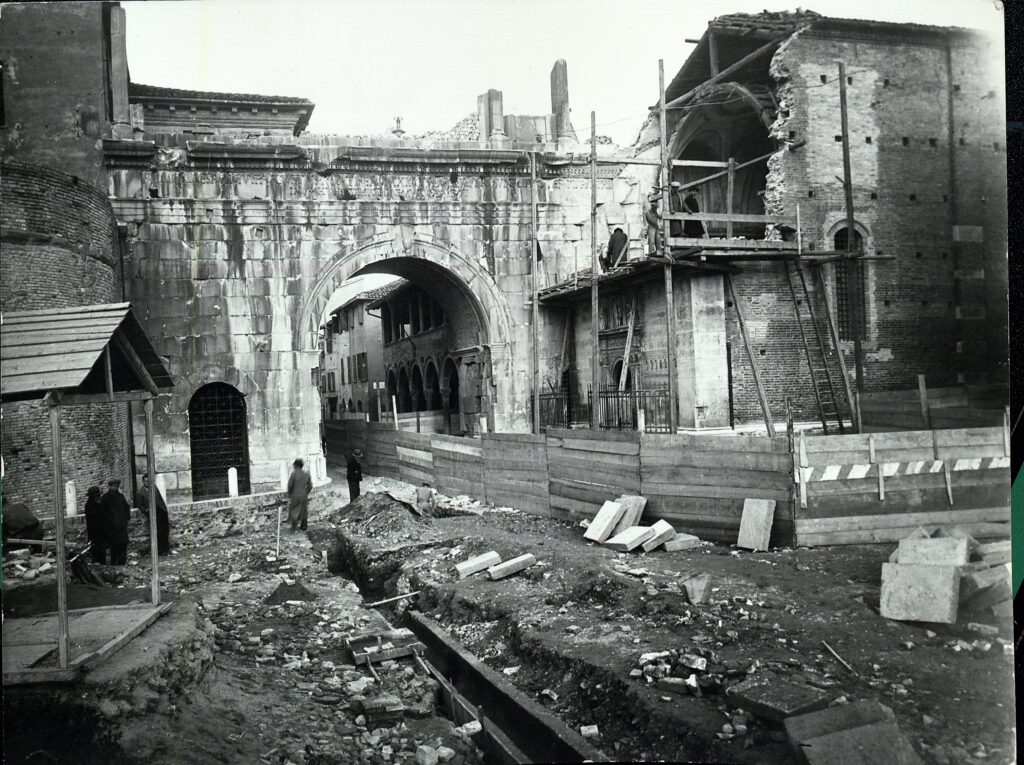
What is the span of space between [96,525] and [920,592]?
864 centimetres

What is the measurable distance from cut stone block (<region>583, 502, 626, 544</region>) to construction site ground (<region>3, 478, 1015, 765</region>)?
40cm

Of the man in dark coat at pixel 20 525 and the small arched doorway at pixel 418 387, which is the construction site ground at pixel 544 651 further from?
the small arched doorway at pixel 418 387

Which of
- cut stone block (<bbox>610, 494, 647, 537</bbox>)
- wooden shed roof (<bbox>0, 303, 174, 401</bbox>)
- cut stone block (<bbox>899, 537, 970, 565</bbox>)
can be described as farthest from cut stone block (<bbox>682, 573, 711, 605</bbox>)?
wooden shed roof (<bbox>0, 303, 174, 401</bbox>)

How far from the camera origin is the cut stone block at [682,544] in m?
9.52

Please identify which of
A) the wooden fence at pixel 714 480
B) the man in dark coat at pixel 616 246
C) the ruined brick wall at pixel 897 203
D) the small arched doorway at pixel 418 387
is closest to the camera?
the ruined brick wall at pixel 897 203

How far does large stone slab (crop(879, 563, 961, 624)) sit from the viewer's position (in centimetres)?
563

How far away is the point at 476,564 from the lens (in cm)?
941

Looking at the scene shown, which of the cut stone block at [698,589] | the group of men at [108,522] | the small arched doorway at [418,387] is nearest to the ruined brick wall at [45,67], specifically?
the group of men at [108,522]

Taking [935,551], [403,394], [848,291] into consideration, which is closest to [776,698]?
[935,551]

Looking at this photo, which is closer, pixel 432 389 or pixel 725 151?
pixel 725 151

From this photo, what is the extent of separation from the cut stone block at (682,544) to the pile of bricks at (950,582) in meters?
3.43

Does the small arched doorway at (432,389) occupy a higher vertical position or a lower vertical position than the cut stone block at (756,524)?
higher

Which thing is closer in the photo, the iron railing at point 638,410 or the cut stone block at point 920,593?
the cut stone block at point 920,593

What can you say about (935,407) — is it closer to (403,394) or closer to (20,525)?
(20,525)
